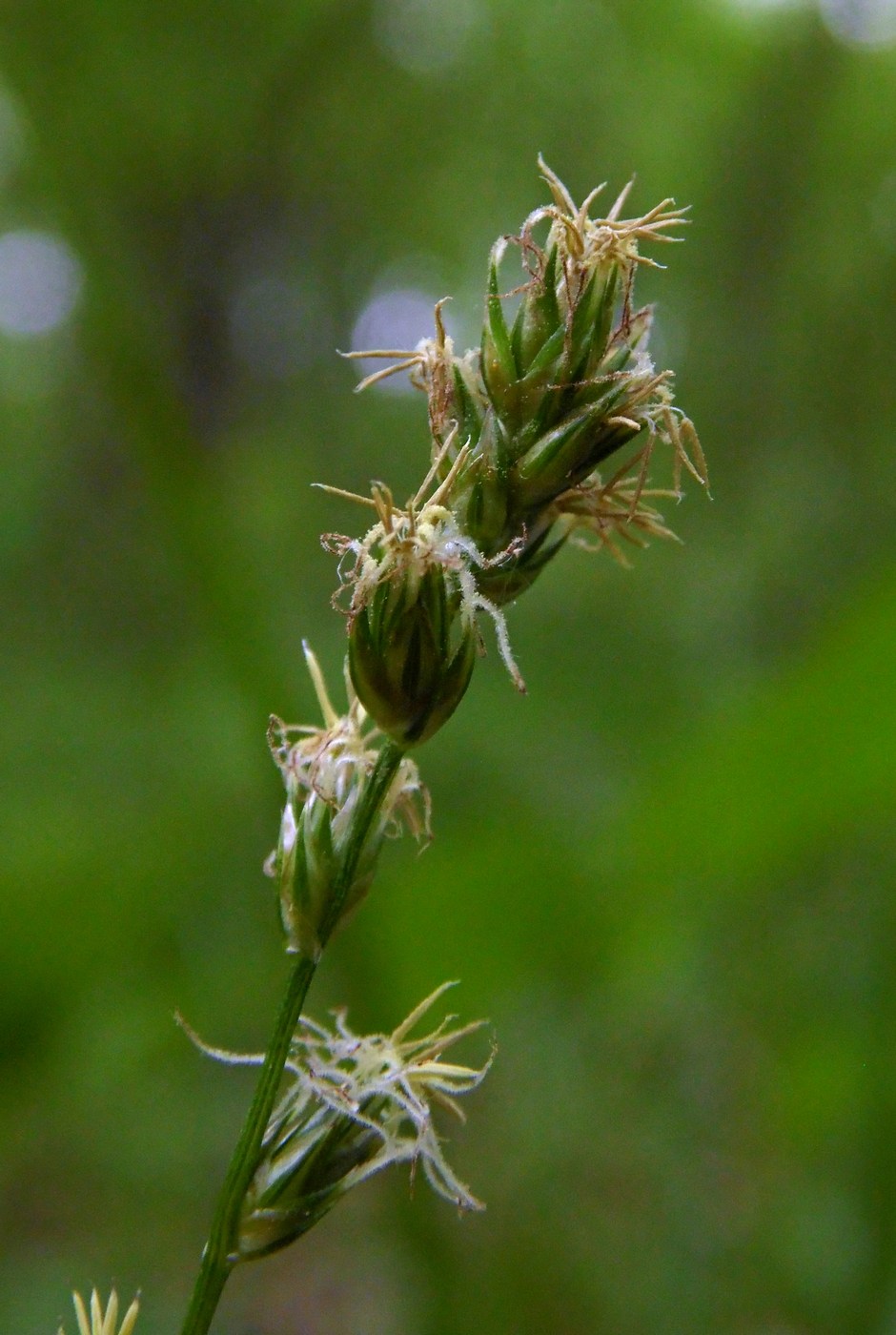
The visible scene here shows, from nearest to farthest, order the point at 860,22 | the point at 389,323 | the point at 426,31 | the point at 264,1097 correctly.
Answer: the point at 264,1097
the point at 860,22
the point at 426,31
the point at 389,323

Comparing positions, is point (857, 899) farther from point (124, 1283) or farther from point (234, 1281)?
point (234, 1281)

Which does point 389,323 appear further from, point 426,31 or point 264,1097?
point 264,1097

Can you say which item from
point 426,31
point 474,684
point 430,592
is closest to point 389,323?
point 426,31

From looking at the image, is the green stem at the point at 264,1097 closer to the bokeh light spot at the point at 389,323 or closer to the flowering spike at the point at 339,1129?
the flowering spike at the point at 339,1129

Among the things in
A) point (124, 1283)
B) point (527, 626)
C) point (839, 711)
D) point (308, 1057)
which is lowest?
point (124, 1283)

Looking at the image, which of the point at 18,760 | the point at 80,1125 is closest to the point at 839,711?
the point at 80,1125

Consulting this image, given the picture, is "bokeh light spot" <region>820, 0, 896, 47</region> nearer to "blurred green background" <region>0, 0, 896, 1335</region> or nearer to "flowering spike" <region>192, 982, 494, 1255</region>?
"blurred green background" <region>0, 0, 896, 1335</region>
